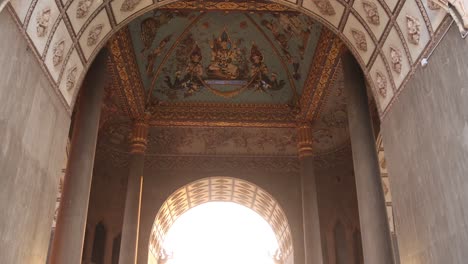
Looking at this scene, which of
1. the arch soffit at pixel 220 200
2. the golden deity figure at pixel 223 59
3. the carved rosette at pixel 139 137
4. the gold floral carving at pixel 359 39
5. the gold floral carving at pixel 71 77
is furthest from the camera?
the arch soffit at pixel 220 200

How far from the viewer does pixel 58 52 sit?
732 cm

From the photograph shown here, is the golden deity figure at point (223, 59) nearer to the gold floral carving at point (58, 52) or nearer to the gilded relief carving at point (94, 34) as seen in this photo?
the gilded relief carving at point (94, 34)

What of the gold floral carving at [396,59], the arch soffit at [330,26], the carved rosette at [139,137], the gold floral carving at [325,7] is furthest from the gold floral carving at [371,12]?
the carved rosette at [139,137]

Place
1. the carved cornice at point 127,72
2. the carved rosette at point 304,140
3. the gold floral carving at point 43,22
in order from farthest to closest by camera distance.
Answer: the carved rosette at point 304,140, the carved cornice at point 127,72, the gold floral carving at point 43,22

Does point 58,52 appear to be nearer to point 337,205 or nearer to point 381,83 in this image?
point 381,83

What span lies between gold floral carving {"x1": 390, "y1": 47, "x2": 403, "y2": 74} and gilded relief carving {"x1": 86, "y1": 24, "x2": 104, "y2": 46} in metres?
5.23

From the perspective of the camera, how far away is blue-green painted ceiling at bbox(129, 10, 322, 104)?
1445 cm

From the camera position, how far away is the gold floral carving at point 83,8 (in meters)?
7.62

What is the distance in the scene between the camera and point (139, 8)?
9.16 meters

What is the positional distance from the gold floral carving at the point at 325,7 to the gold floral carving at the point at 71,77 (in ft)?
15.4

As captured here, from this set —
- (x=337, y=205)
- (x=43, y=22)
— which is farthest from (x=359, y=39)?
(x=337, y=205)

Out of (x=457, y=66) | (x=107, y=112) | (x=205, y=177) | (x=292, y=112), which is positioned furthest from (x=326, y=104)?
(x=457, y=66)

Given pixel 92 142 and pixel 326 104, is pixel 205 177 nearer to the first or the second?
pixel 326 104

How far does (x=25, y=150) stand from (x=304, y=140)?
11.2 metres
